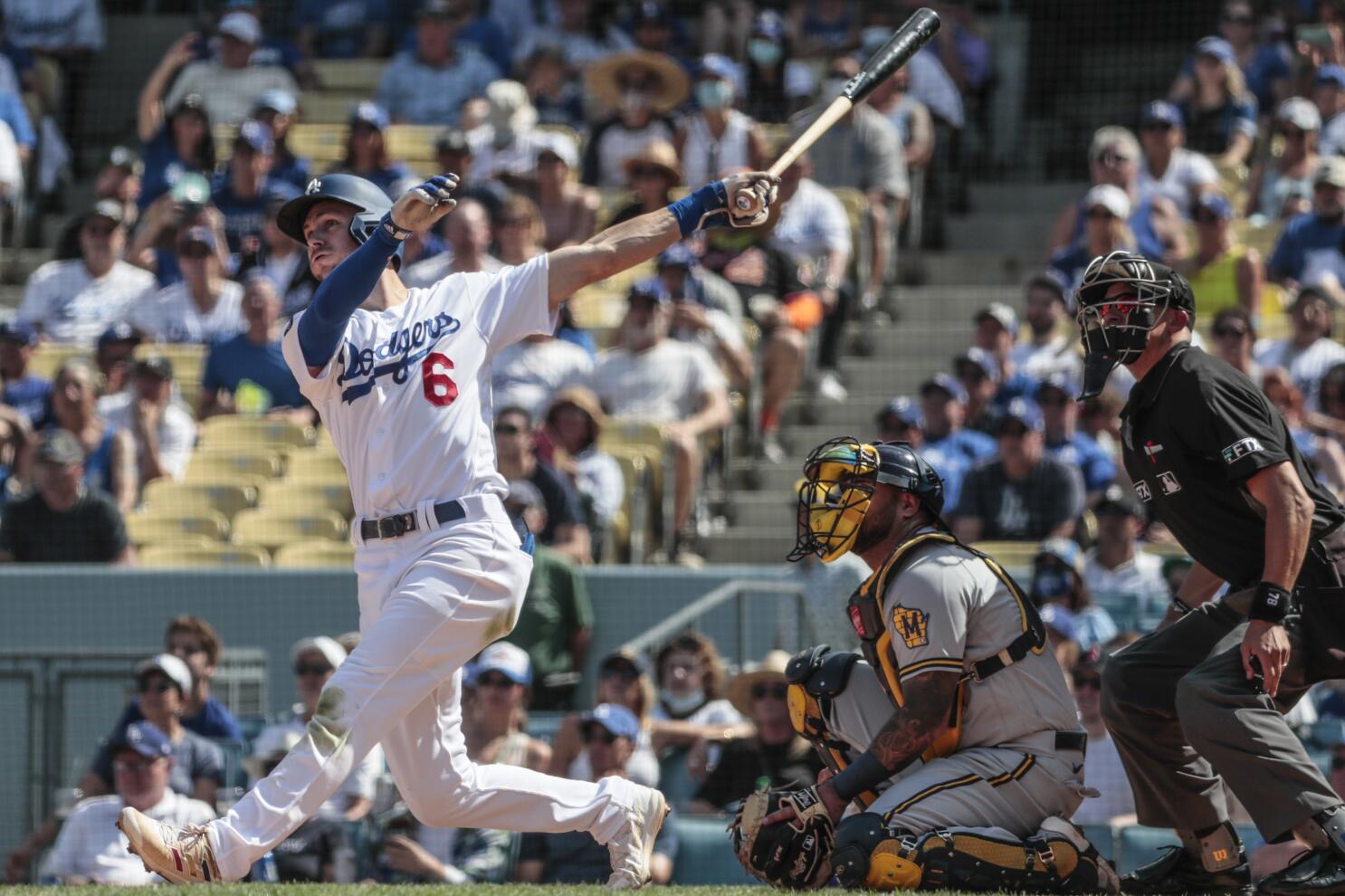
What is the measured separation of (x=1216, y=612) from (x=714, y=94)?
25.7 ft

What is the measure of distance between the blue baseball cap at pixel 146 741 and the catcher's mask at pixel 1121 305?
4.54 meters

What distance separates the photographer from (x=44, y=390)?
1204cm

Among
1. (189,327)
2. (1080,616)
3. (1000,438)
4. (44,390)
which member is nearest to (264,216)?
(189,327)

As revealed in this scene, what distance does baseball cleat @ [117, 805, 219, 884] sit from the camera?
5.24 m

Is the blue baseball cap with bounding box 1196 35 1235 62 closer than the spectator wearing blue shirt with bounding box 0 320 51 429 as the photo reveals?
No

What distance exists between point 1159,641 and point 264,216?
8685 millimetres

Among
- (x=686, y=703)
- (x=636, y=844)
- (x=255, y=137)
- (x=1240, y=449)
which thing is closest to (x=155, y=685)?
(x=686, y=703)

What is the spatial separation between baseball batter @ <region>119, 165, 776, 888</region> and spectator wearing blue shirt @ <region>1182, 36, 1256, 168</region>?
810 cm

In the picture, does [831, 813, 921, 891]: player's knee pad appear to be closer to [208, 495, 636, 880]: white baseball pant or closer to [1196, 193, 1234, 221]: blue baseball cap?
[208, 495, 636, 880]: white baseball pant

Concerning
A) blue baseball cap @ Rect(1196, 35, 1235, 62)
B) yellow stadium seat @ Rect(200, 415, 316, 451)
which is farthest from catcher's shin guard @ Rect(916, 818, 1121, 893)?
blue baseball cap @ Rect(1196, 35, 1235, 62)

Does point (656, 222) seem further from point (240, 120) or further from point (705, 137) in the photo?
point (240, 120)

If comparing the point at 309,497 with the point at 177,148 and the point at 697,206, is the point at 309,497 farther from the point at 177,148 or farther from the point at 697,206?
the point at 697,206

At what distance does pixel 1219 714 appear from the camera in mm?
Result: 5520

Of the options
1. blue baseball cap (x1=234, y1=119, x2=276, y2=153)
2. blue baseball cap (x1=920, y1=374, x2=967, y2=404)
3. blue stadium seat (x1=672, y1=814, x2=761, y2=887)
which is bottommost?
blue stadium seat (x1=672, y1=814, x2=761, y2=887)
